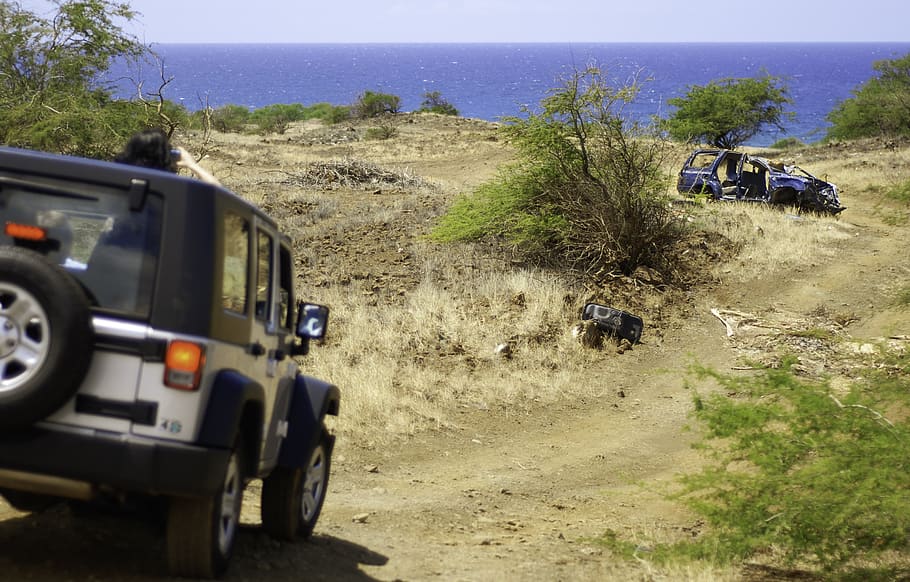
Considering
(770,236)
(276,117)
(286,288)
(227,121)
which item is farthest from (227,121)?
(286,288)

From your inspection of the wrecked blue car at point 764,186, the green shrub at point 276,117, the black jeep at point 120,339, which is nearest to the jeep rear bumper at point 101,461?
the black jeep at point 120,339

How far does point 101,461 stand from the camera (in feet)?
13.3

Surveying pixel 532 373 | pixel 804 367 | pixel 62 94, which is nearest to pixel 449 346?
pixel 532 373

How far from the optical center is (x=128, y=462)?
4062 millimetres

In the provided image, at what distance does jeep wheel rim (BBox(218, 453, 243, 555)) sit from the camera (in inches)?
182

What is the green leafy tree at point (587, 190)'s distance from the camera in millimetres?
16984

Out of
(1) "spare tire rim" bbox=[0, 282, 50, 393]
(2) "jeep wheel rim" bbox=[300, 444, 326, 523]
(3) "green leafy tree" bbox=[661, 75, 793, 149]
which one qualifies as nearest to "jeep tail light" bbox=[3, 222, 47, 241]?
(1) "spare tire rim" bbox=[0, 282, 50, 393]

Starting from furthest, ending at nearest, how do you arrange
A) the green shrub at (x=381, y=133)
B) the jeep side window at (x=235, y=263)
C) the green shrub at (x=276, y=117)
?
the green shrub at (x=276, y=117) → the green shrub at (x=381, y=133) → the jeep side window at (x=235, y=263)

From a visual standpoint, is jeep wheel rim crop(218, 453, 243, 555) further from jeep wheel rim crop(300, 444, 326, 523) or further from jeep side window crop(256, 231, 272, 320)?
jeep wheel rim crop(300, 444, 326, 523)

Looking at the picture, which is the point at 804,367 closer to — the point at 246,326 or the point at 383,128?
the point at 246,326

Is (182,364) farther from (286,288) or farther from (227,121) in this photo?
(227,121)

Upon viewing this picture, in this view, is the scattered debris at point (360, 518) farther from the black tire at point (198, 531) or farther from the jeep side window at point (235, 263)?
the jeep side window at point (235, 263)

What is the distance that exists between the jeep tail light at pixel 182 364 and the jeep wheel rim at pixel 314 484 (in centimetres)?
193

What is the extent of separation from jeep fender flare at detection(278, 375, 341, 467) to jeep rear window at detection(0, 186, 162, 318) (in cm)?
178
